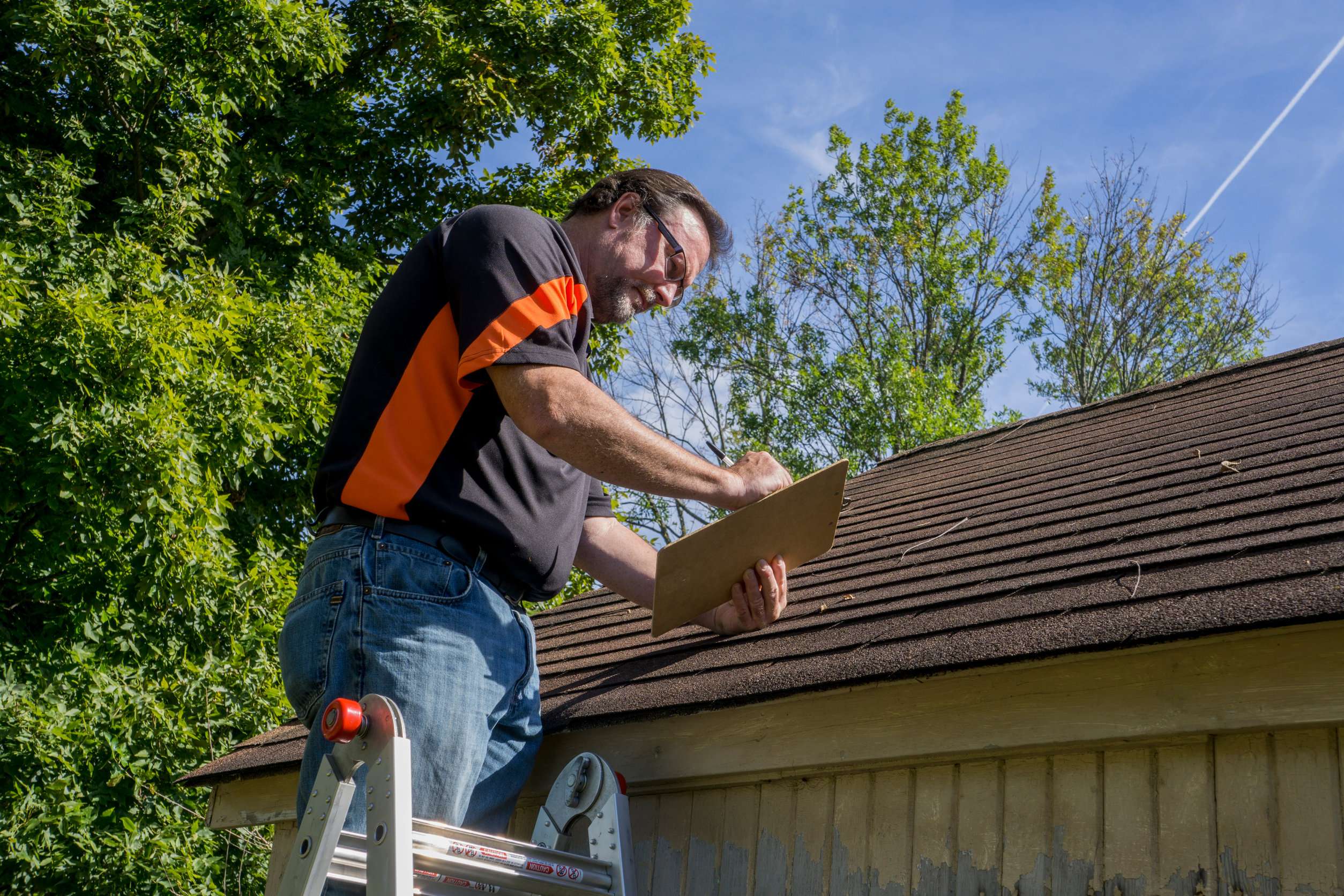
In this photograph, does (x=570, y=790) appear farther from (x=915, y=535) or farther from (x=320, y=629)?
(x=915, y=535)

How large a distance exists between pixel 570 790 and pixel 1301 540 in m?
1.94

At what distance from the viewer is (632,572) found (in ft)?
12.2

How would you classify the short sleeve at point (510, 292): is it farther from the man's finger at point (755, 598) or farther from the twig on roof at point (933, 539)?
the twig on roof at point (933, 539)

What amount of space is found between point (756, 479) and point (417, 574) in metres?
0.88

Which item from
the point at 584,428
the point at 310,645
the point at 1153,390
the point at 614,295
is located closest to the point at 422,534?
the point at 310,645

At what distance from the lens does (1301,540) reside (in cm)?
277

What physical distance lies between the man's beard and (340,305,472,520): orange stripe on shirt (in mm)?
603

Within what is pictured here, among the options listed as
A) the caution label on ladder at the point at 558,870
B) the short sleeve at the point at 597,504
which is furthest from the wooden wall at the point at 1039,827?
the short sleeve at the point at 597,504

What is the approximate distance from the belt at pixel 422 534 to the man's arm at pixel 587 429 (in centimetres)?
34

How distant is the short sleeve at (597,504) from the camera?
3.81 m

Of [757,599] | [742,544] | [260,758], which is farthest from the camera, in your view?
[260,758]

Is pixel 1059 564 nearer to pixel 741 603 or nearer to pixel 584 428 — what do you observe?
pixel 741 603

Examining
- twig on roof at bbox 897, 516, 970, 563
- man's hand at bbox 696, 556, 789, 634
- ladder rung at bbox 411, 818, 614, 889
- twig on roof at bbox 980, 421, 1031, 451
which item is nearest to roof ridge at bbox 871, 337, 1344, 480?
twig on roof at bbox 980, 421, 1031, 451

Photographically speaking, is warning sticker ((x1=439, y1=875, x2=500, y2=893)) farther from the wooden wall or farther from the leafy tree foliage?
the leafy tree foliage
